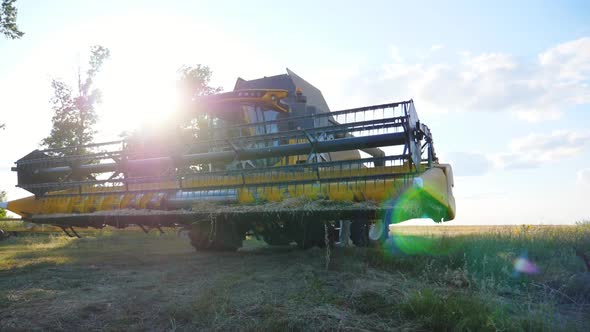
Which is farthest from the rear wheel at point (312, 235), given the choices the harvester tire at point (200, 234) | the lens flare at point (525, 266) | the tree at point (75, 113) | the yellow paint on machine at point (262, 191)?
the tree at point (75, 113)

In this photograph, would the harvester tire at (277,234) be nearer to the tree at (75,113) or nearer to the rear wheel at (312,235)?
the rear wheel at (312,235)

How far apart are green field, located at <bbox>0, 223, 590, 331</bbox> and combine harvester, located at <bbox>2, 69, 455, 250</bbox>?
2.70ft

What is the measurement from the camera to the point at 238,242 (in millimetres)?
8984

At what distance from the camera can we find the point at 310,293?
4.56 meters

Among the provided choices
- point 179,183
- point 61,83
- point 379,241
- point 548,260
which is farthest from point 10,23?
point 548,260

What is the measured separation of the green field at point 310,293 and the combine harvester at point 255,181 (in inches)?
32.3

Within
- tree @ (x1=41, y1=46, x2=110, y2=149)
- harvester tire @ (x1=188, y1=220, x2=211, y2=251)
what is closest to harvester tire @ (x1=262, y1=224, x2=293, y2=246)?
harvester tire @ (x1=188, y1=220, x2=211, y2=251)

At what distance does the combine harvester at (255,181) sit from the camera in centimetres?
660

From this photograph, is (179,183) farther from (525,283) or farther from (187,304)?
(525,283)

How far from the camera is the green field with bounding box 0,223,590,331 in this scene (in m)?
3.74

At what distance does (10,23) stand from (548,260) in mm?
23213

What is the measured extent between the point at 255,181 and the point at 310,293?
3.49 metres

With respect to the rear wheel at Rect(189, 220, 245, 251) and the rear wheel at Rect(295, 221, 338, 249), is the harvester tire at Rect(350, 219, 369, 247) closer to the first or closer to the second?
the rear wheel at Rect(295, 221, 338, 249)

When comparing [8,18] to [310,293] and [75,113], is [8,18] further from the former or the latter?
[310,293]
